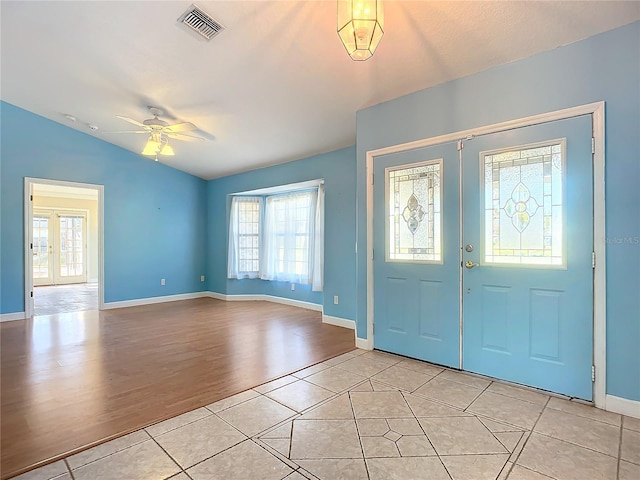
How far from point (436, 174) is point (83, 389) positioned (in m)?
3.60

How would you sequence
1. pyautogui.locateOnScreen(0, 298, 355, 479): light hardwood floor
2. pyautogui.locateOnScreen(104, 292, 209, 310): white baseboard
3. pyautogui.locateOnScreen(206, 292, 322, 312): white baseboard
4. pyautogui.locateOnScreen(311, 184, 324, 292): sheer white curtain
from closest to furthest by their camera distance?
1. pyautogui.locateOnScreen(0, 298, 355, 479): light hardwood floor
2. pyautogui.locateOnScreen(311, 184, 324, 292): sheer white curtain
3. pyautogui.locateOnScreen(104, 292, 209, 310): white baseboard
4. pyautogui.locateOnScreen(206, 292, 322, 312): white baseboard

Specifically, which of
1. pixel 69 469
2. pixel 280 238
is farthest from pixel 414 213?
pixel 280 238

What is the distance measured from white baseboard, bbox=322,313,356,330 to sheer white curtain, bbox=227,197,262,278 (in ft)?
7.98

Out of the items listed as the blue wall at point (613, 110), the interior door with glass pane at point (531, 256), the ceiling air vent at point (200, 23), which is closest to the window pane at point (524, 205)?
the interior door with glass pane at point (531, 256)

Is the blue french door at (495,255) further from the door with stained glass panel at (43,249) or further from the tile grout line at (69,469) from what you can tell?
the door with stained glass panel at (43,249)

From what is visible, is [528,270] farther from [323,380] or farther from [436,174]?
[323,380]

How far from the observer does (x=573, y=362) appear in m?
2.48

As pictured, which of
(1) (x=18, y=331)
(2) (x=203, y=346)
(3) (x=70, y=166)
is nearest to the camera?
(2) (x=203, y=346)

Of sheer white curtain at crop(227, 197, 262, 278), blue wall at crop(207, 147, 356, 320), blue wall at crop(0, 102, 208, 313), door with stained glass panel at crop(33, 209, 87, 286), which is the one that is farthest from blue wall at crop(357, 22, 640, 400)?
door with stained glass panel at crop(33, 209, 87, 286)

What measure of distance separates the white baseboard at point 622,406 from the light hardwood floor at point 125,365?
2.21 metres

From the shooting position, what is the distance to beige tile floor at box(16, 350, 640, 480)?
5.64 ft

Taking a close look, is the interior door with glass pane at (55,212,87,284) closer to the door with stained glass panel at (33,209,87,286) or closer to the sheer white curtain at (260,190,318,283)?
the door with stained glass panel at (33,209,87,286)

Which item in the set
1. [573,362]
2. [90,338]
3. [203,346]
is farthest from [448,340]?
[90,338]

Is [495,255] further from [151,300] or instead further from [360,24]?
[151,300]
